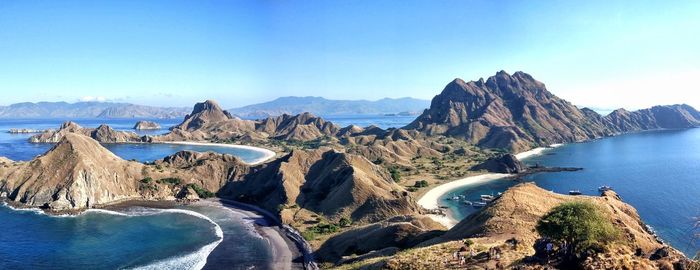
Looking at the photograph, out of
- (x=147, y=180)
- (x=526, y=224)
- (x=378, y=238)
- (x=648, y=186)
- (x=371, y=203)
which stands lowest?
(x=648, y=186)

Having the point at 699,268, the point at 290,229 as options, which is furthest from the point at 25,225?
the point at 699,268

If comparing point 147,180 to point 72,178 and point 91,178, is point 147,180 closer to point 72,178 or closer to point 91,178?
point 91,178

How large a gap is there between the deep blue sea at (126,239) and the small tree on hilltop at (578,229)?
48142 millimetres

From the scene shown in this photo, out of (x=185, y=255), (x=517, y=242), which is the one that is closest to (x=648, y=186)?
(x=517, y=242)

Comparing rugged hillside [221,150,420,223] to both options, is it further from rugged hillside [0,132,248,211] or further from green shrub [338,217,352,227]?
rugged hillside [0,132,248,211]

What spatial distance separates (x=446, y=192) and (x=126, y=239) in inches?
3515

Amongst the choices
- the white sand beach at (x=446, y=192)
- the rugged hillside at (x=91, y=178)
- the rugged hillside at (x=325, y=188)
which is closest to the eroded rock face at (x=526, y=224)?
the white sand beach at (x=446, y=192)

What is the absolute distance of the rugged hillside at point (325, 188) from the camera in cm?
10519

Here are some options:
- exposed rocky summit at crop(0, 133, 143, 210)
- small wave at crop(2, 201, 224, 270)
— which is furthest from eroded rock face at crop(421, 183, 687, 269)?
exposed rocky summit at crop(0, 133, 143, 210)

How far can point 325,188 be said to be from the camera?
121 meters

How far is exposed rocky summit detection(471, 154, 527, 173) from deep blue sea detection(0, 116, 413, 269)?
10481 cm

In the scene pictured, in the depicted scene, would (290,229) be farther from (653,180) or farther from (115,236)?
(653,180)

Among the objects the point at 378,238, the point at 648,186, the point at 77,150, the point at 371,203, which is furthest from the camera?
the point at 648,186

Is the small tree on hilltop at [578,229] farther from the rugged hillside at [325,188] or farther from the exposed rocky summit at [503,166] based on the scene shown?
the exposed rocky summit at [503,166]
